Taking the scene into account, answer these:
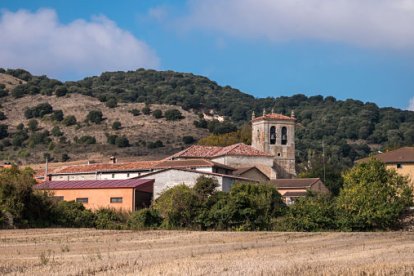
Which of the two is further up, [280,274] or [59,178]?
[59,178]

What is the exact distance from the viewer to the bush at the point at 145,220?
52025 millimetres

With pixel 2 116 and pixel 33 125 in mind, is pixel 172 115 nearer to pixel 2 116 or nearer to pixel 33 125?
pixel 33 125

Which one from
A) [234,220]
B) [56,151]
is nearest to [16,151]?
[56,151]

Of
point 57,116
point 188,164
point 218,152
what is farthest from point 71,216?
point 57,116

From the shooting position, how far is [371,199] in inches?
2105

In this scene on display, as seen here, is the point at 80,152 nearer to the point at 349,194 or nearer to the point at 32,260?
the point at 349,194

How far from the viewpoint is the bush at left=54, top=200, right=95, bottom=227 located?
52.8 metres

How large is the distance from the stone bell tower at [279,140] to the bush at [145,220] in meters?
41.5

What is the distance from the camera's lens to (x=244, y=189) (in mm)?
59812

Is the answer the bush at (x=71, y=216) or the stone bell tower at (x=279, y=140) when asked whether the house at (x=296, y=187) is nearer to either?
the stone bell tower at (x=279, y=140)

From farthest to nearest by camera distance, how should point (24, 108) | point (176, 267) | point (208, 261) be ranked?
point (24, 108)
point (208, 261)
point (176, 267)

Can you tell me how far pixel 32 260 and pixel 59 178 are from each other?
199 feet

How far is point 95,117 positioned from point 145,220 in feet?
276

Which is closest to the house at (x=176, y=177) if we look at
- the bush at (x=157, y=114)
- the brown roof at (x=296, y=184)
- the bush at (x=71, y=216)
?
the brown roof at (x=296, y=184)
